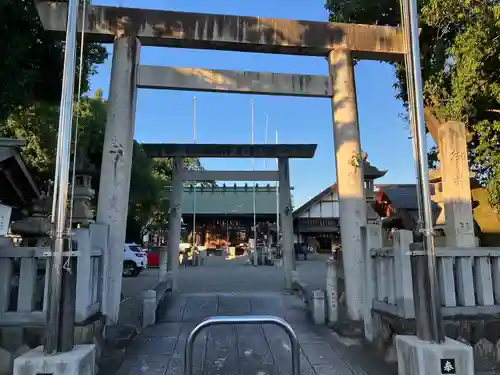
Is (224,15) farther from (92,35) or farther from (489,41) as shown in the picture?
(489,41)

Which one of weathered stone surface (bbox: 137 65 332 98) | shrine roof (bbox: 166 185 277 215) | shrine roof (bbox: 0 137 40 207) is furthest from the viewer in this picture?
shrine roof (bbox: 166 185 277 215)

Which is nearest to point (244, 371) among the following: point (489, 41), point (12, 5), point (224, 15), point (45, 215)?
point (224, 15)

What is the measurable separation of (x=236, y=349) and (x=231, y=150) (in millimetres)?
6618

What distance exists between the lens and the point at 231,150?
1149 cm

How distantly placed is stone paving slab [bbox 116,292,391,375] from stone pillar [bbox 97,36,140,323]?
1.03 metres

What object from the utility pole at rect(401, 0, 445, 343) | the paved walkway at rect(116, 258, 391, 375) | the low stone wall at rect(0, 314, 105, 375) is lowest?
the paved walkway at rect(116, 258, 391, 375)

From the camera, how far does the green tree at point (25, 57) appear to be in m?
7.84

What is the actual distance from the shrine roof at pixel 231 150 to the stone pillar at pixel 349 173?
3911 mm

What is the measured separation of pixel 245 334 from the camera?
254 inches

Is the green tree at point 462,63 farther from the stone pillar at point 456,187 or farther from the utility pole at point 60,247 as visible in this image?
the utility pole at point 60,247

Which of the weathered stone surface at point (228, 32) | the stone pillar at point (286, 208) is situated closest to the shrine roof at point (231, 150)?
the stone pillar at point (286, 208)

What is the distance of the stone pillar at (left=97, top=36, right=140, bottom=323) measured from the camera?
6.47 metres

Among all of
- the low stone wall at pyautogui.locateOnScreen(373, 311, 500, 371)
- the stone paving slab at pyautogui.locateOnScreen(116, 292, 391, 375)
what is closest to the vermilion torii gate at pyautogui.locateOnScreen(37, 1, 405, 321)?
the stone paving slab at pyautogui.locateOnScreen(116, 292, 391, 375)

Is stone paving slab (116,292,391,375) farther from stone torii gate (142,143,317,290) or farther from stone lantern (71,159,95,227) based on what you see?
stone torii gate (142,143,317,290)
